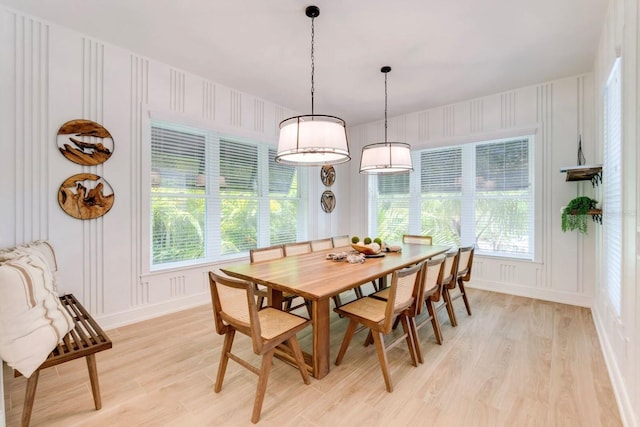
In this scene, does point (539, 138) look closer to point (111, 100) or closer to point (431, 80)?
point (431, 80)

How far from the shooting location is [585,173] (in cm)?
311

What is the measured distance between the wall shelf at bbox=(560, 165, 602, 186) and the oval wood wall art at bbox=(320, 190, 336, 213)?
340cm

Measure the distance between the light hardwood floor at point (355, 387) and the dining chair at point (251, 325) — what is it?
7.1 inches

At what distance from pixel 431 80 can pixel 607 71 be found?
1.66 meters

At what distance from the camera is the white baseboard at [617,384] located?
1.62 meters

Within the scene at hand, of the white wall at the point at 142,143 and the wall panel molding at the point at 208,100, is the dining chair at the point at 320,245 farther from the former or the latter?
the wall panel molding at the point at 208,100

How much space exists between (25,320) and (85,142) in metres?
1.93

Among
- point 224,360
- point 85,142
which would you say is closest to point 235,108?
point 85,142

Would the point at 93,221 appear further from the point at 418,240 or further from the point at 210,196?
the point at 418,240

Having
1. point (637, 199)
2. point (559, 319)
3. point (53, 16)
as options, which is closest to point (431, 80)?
point (637, 199)

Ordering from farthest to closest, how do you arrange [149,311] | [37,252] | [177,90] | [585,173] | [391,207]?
1. [391,207]
2. [177,90]
3. [149,311]
4. [585,173]
5. [37,252]

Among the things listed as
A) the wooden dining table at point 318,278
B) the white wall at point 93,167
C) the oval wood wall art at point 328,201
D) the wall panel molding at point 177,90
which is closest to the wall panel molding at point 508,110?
the wooden dining table at point 318,278

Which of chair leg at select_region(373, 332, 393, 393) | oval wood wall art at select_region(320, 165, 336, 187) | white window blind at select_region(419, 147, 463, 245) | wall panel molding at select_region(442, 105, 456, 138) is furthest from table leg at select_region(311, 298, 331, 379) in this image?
wall panel molding at select_region(442, 105, 456, 138)

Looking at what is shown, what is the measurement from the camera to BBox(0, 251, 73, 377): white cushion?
1.45 m
